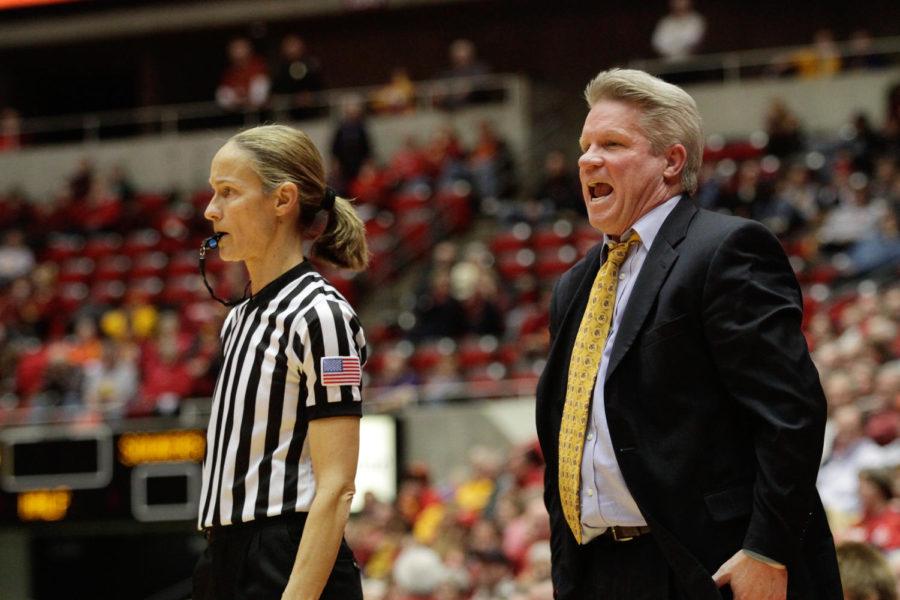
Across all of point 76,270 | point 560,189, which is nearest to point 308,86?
point 76,270

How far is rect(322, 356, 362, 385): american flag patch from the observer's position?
2957mm

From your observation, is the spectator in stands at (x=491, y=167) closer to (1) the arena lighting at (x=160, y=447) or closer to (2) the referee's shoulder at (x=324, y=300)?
(1) the arena lighting at (x=160, y=447)

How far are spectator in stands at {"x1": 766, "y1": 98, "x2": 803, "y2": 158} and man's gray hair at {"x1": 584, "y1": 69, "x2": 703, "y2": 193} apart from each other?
11219 millimetres

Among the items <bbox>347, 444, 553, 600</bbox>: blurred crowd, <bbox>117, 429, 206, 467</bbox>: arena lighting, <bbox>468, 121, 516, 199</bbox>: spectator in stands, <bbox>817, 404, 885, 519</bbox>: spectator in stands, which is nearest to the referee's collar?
<bbox>347, 444, 553, 600</bbox>: blurred crowd

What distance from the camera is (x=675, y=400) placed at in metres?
2.81

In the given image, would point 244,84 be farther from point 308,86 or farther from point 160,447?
point 160,447

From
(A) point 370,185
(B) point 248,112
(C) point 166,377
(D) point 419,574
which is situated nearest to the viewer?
(D) point 419,574

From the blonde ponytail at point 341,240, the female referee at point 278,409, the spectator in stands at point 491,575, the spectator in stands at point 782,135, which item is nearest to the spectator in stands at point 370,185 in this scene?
the spectator in stands at point 782,135

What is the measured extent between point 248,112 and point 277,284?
15.0 m

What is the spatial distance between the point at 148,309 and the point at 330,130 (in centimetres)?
397

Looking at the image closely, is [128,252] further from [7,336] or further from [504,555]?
[504,555]

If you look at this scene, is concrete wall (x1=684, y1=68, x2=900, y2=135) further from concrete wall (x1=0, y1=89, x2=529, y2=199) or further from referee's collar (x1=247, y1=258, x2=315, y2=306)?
referee's collar (x1=247, y1=258, x2=315, y2=306)

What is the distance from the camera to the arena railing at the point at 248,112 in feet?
54.2

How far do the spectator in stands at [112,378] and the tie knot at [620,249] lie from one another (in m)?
10.0
